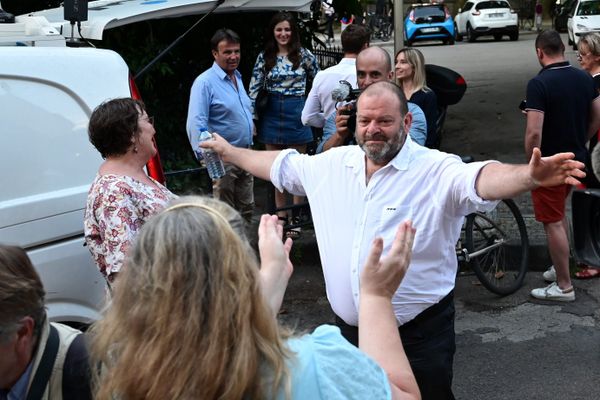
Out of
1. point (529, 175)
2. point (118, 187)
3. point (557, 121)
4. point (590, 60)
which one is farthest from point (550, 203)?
point (118, 187)

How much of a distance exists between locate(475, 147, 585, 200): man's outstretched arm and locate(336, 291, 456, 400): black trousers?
61 centimetres

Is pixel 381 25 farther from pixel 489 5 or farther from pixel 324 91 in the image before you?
pixel 324 91

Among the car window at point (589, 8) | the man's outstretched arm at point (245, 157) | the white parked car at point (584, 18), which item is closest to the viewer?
the man's outstretched arm at point (245, 157)

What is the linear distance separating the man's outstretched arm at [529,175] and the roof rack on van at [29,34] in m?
2.35

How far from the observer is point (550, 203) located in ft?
21.4

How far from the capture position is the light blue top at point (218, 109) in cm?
719

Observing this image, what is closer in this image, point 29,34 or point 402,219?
point 402,219

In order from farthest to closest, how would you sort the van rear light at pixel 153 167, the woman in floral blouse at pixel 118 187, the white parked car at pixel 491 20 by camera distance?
1. the white parked car at pixel 491 20
2. the van rear light at pixel 153 167
3. the woman in floral blouse at pixel 118 187

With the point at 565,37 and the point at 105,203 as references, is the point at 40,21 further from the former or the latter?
the point at 565,37

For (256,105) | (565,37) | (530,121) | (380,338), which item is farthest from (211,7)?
(565,37)

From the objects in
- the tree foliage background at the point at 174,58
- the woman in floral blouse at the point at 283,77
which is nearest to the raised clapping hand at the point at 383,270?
the woman in floral blouse at the point at 283,77

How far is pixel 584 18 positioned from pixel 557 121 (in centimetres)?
2154

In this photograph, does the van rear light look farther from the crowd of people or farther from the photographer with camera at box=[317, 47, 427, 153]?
the photographer with camera at box=[317, 47, 427, 153]

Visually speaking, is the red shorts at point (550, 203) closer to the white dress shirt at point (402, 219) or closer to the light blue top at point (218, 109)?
the light blue top at point (218, 109)
